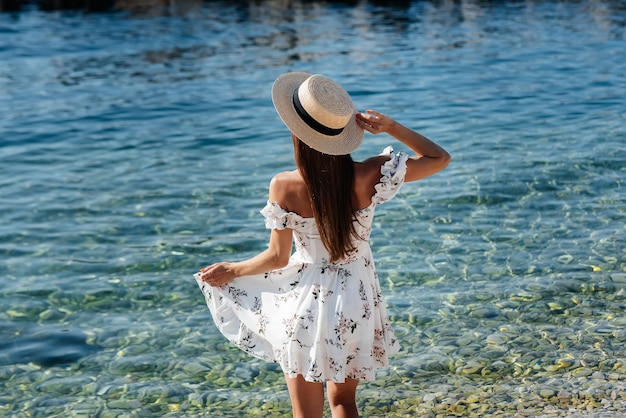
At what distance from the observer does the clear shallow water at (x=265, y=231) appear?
5.87 metres

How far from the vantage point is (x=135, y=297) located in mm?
7441

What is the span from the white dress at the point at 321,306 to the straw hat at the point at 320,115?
0.31 metres

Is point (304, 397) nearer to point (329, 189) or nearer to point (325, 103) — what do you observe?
point (329, 189)

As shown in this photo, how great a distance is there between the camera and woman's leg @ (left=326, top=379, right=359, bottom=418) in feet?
14.0

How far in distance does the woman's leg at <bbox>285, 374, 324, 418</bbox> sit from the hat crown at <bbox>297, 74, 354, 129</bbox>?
1314mm

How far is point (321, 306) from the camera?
159 inches

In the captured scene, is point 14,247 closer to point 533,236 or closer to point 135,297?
point 135,297

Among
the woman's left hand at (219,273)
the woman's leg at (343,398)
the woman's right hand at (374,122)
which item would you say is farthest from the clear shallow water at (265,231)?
the woman's right hand at (374,122)

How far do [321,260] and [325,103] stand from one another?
2.68ft

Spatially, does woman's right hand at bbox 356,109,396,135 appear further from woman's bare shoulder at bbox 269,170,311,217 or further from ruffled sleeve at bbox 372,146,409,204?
woman's bare shoulder at bbox 269,170,311,217

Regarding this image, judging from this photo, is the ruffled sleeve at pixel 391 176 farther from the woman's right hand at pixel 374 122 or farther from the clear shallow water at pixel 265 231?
the clear shallow water at pixel 265 231

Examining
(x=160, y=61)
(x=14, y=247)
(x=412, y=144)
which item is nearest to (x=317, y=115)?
(x=412, y=144)

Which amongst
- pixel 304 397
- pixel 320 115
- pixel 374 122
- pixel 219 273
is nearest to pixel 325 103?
pixel 320 115

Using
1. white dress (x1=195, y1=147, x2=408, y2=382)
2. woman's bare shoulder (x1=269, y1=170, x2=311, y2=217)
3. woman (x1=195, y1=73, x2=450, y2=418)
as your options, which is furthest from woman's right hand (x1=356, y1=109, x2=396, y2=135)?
woman's bare shoulder (x1=269, y1=170, x2=311, y2=217)
